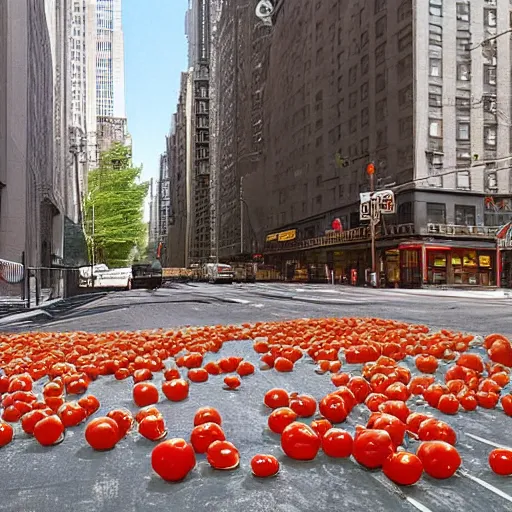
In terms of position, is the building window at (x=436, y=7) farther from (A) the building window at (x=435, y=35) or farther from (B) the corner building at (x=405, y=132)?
(A) the building window at (x=435, y=35)

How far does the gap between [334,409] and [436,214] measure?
1927 centimetres

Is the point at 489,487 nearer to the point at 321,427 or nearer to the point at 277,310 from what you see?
the point at 321,427

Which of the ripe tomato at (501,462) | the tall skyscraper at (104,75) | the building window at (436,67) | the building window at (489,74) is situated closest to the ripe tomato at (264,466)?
the ripe tomato at (501,462)

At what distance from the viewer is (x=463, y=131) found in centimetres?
1806

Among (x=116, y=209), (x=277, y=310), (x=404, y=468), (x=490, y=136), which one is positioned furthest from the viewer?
(x=116, y=209)

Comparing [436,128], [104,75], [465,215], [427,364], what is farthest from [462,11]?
→ [104,75]

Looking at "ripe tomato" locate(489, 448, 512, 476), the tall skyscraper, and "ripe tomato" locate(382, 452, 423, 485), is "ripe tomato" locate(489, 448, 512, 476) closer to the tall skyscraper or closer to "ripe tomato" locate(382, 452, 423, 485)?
"ripe tomato" locate(382, 452, 423, 485)

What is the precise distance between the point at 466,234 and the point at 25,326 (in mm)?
16740

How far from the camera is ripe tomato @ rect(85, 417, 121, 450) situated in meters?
1.62

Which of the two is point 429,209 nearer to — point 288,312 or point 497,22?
point 497,22

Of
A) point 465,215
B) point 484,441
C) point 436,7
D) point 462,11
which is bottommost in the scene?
point 484,441

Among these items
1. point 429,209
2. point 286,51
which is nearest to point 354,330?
point 429,209

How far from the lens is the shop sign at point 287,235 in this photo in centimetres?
2896

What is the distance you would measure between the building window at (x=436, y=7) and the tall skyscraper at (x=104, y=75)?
23.1 metres
